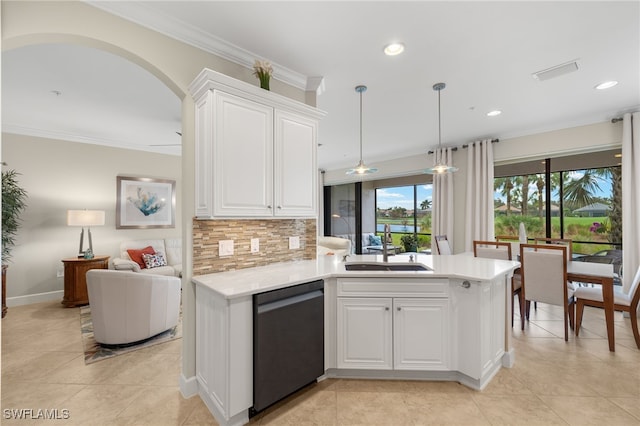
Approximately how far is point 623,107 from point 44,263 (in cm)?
862

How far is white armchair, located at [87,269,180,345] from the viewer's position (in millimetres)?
2990

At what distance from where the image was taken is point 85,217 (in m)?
4.47

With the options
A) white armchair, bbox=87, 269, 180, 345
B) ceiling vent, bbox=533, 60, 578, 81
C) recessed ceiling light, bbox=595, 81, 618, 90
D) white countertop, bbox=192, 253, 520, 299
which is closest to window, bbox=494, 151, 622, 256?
recessed ceiling light, bbox=595, 81, 618, 90

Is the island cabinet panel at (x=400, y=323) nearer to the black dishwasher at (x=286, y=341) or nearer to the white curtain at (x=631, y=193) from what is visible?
the black dishwasher at (x=286, y=341)

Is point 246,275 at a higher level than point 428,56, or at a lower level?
lower

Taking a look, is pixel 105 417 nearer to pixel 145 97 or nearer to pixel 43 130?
pixel 145 97

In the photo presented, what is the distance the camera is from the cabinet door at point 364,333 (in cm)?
239

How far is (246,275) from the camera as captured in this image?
2.34 m

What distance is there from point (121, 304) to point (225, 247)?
4.98ft

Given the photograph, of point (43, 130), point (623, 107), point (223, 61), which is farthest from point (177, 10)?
point (623, 107)

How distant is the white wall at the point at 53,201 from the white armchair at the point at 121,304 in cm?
243

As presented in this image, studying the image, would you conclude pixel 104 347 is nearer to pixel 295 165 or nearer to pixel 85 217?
pixel 85 217

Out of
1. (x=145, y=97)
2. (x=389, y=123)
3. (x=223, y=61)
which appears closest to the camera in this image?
(x=223, y=61)

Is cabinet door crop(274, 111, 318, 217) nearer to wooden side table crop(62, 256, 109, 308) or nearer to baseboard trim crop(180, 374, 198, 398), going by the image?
baseboard trim crop(180, 374, 198, 398)
